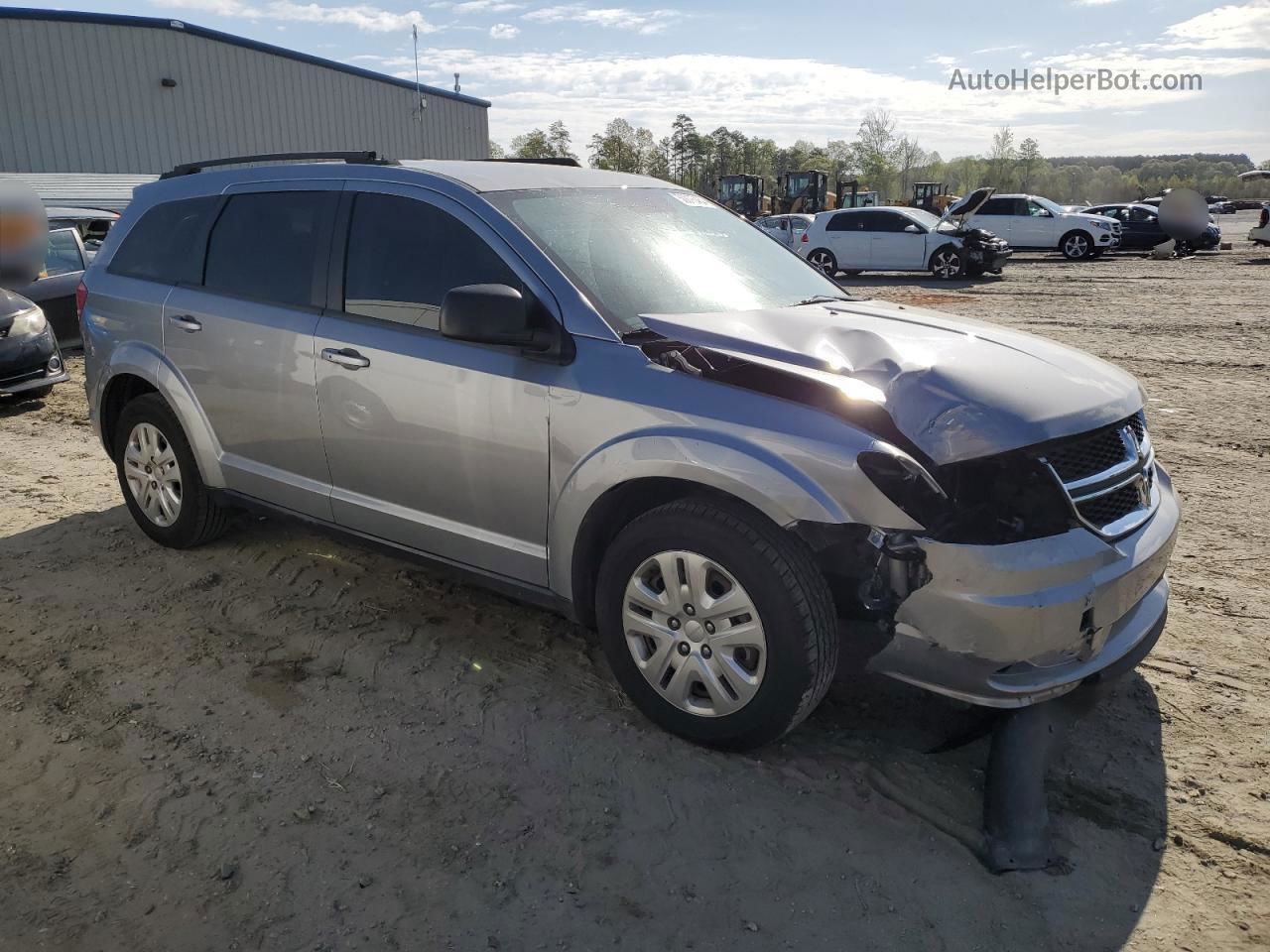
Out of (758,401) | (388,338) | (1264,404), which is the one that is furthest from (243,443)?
(1264,404)

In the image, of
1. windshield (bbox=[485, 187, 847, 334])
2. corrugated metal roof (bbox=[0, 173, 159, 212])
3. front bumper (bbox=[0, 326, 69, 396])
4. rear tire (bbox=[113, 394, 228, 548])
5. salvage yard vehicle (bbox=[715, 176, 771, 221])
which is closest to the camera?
windshield (bbox=[485, 187, 847, 334])

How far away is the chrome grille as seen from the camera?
9.16ft

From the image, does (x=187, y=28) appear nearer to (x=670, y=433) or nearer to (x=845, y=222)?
(x=845, y=222)

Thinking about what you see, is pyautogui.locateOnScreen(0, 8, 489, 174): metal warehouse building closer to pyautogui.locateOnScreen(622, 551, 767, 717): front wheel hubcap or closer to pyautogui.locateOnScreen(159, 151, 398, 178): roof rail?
pyautogui.locateOnScreen(159, 151, 398, 178): roof rail

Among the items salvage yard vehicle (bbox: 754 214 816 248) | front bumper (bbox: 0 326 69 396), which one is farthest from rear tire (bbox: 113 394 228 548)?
salvage yard vehicle (bbox: 754 214 816 248)

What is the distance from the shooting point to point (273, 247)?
13.6 feet

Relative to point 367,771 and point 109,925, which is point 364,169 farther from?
point 109,925

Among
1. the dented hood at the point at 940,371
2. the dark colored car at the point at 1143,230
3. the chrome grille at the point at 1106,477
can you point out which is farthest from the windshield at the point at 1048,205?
the chrome grille at the point at 1106,477

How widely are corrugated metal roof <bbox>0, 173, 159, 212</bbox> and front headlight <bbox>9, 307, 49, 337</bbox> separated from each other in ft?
24.6

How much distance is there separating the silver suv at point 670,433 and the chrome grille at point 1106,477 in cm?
1

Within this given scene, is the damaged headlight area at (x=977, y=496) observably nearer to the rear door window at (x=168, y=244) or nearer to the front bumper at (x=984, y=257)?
the rear door window at (x=168, y=244)

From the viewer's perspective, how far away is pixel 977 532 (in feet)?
8.61

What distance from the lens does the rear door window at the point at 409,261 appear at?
3479mm

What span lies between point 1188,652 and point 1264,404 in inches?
216
